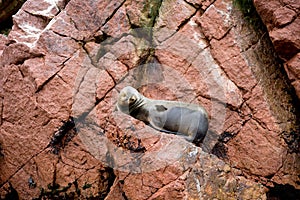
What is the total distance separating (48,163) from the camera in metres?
5.45

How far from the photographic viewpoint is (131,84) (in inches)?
229

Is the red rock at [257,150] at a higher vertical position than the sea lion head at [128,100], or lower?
lower

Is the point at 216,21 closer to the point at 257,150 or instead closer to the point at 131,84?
the point at 131,84

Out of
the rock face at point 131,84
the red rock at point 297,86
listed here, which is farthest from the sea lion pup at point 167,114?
the red rock at point 297,86

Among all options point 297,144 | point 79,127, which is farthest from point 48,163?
point 297,144

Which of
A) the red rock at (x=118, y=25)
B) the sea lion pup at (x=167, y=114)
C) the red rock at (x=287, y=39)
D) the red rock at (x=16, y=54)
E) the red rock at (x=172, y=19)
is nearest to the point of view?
the sea lion pup at (x=167, y=114)

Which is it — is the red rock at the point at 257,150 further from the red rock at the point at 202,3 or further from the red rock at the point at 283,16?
the red rock at the point at 202,3

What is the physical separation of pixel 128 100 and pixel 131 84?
0.48 metres

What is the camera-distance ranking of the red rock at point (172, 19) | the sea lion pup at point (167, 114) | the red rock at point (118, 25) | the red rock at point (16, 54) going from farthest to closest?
the red rock at point (172, 19) → the red rock at point (118, 25) → the red rock at point (16, 54) → the sea lion pup at point (167, 114)

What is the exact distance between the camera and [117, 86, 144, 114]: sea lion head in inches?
213

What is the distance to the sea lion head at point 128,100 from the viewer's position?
5.41 m

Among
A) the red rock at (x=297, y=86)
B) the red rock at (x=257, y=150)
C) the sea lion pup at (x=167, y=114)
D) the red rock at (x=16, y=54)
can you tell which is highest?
the red rock at (x=16, y=54)

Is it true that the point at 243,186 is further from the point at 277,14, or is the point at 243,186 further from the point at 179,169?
the point at 277,14

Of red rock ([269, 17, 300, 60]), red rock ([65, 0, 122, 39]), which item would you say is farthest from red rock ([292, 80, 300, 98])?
red rock ([65, 0, 122, 39])
